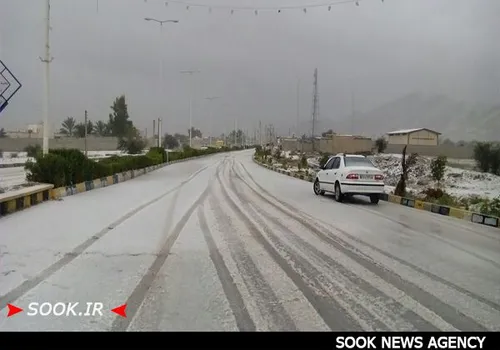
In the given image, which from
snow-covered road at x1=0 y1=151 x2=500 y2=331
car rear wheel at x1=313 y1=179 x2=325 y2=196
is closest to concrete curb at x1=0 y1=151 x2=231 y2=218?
snow-covered road at x1=0 y1=151 x2=500 y2=331

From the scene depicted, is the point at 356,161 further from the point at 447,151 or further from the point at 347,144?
the point at 347,144

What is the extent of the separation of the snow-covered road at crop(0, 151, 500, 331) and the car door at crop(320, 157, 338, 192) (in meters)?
4.84

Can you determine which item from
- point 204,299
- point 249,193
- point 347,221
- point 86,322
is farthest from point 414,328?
point 249,193

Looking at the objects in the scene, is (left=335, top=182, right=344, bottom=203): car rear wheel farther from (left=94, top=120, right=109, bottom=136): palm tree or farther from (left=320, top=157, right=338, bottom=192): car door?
(left=94, top=120, right=109, bottom=136): palm tree

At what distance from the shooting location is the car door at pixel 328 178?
1562 cm

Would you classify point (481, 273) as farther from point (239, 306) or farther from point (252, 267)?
point (239, 306)

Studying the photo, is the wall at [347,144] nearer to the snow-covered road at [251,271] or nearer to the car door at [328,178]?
the car door at [328,178]

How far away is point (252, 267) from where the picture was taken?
5.95 meters

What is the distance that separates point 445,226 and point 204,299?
298 inches

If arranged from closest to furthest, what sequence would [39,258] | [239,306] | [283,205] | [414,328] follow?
[414,328], [239,306], [39,258], [283,205]

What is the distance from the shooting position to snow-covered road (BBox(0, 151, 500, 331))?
4117 millimetres

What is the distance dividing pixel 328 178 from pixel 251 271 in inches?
415

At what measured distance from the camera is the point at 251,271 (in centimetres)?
576
